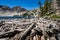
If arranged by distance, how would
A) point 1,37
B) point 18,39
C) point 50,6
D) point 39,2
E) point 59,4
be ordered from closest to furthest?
1. point 18,39
2. point 1,37
3. point 59,4
4. point 50,6
5. point 39,2

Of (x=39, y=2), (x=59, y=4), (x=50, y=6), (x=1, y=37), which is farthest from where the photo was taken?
(x=39, y=2)

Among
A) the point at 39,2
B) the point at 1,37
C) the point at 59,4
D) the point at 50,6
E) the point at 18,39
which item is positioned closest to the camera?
the point at 18,39

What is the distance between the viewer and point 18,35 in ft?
54.1

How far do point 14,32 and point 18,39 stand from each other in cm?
187

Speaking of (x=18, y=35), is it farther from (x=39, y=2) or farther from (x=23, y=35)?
(x=39, y=2)

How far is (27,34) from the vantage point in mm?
16812

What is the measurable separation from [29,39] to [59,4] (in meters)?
74.7

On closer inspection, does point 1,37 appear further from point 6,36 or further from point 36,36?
point 36,36

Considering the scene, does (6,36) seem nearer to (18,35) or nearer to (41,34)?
(18,35)

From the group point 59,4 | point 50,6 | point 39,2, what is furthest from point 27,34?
point 39,2

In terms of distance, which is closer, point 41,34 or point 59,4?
point 41,34


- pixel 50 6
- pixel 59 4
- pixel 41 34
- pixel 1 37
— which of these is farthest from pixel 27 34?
pixel 50 6

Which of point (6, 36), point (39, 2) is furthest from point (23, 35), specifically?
point (39, 2)

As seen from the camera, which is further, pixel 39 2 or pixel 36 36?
pixel 39 2
